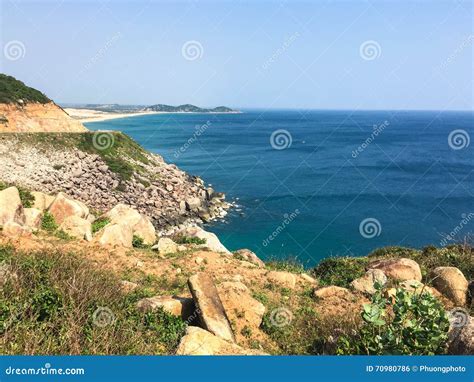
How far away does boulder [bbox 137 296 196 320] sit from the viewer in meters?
9.76

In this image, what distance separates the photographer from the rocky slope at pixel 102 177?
127 ft

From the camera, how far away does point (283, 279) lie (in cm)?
1425

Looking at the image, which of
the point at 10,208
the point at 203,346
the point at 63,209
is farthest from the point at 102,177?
the point at 203,346

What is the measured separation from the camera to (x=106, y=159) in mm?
46156

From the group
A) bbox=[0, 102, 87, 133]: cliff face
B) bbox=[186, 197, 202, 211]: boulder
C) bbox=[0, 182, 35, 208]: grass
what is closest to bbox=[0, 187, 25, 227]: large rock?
bbox=[0, 182, 35, 208]: grass

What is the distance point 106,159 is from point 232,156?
1290 inches

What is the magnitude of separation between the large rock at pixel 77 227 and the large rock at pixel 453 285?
1328cm

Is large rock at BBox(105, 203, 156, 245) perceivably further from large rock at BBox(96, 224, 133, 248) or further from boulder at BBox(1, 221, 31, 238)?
boulder at BBox(1, 221, 31, 238)

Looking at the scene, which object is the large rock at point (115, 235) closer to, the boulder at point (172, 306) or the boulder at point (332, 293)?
the boulder at point (172, 306)

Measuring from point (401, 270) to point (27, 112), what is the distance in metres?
49.0

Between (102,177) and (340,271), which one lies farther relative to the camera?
(102,177)

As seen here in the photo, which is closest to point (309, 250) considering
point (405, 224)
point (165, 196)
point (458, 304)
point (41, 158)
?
point (405, 224)

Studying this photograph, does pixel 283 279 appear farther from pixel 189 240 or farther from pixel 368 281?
pixel 189 240

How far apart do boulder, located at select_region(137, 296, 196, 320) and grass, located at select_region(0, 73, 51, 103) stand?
47279 mm
